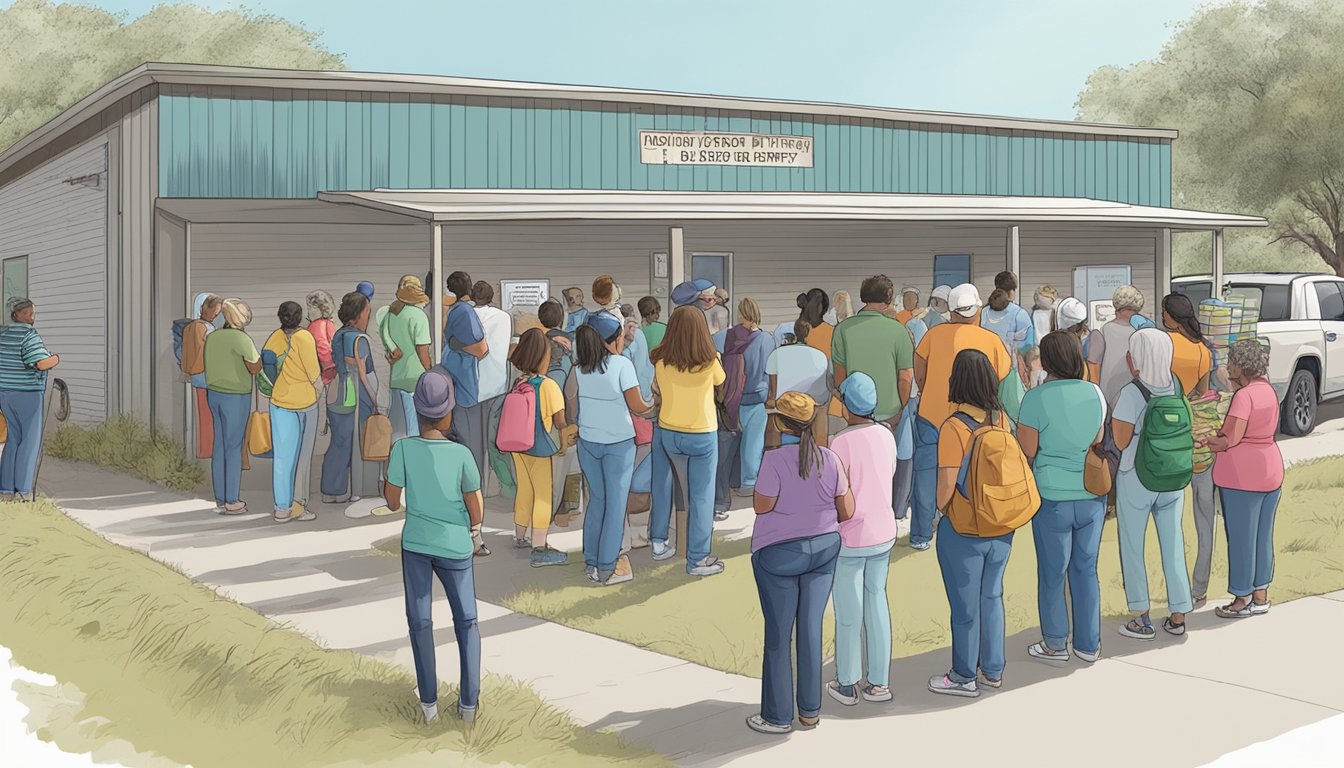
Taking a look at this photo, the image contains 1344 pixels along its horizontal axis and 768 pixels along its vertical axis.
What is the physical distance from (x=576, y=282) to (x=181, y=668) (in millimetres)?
11136

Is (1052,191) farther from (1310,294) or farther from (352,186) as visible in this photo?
(352,186)

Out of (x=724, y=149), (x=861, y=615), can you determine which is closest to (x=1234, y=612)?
(x=861, y=615)

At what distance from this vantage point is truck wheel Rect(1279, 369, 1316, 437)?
17.4m

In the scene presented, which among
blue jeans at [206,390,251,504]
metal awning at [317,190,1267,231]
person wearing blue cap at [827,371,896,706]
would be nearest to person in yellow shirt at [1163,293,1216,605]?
person wearing blue cap at [827,371,896,706]

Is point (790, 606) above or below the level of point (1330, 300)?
below

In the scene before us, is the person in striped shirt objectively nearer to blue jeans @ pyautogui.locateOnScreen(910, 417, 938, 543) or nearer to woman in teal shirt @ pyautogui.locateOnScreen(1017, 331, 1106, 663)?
blue jeans @ pyautogui.locateOnScreen(910, 417, 938, 543)

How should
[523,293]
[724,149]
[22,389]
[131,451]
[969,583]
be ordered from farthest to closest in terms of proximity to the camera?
[724,149], [523,293], [131,451], [22,389], [969,583]

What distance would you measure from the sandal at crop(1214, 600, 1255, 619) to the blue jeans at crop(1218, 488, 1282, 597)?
85 millimetres

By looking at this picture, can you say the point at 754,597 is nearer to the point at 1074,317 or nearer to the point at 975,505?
the point at 975,505

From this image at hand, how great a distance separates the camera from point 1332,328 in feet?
57.4

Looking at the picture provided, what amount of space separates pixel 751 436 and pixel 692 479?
2.35m

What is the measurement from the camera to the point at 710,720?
636 cm

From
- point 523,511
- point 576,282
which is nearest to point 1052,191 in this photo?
point 576,282

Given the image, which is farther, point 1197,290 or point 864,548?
point 1197,290
